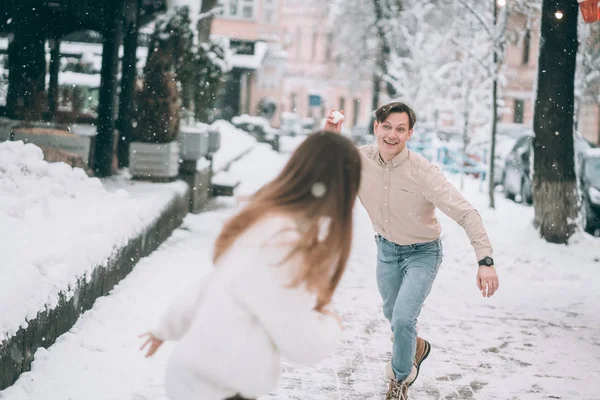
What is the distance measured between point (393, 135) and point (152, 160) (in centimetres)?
840

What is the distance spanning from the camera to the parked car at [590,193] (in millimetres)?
15953

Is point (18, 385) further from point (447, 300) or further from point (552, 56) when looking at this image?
point (552, 56)

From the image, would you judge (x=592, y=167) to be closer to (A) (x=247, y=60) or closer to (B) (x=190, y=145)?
(B) (x=190, y=145)

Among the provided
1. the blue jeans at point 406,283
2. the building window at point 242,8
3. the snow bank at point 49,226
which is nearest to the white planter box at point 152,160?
the snow bank at point 49,226

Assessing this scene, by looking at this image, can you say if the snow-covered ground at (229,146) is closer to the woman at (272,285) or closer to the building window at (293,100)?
the woman at (272,285)

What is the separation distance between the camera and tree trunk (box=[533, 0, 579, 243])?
13383 mm

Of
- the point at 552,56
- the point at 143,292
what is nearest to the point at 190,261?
the point at 143,292

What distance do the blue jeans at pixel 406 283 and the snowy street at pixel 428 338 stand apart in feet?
1.83

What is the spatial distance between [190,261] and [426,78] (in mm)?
22851

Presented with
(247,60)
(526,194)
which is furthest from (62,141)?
(247,60)

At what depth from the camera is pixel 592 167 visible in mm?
17250

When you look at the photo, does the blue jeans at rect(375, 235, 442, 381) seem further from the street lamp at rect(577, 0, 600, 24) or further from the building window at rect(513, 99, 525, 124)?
the building window at rect(513, 99, 525, 124)

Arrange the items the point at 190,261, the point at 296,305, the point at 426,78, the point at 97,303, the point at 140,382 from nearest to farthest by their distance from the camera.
A: the point at 296,305
the point at 140,382
the point at 97,303
the point at 190,261
the point at 426,78

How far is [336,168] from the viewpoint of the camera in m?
2.98
